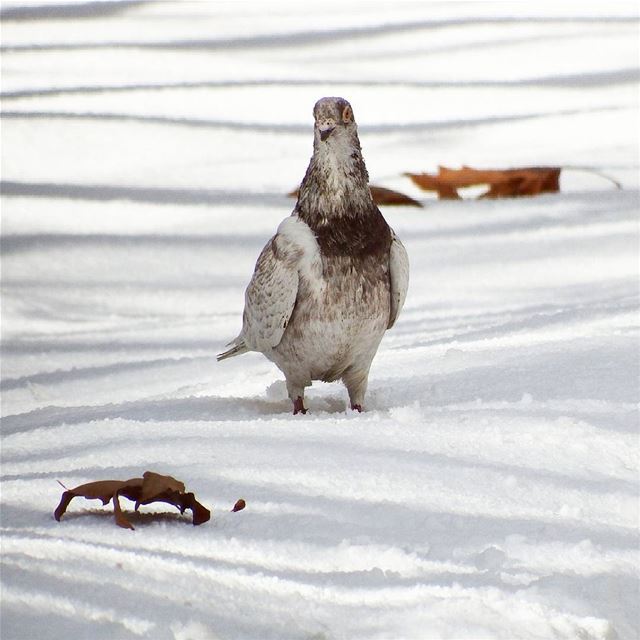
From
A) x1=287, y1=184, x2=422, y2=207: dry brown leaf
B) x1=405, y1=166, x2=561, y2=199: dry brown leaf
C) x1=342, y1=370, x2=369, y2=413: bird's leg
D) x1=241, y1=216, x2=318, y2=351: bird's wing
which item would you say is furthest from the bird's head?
x1=405, y1=166, x2=561, y2=199: dry brown leaf

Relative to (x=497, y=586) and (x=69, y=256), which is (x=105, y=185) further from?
(x=497, y=586)

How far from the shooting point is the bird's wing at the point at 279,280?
102 inches

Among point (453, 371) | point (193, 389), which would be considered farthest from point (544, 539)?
point (193, 389)

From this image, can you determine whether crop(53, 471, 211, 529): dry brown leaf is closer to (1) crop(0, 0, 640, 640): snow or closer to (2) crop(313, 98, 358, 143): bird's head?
(1) crop(0, 0, 640, 640): snow

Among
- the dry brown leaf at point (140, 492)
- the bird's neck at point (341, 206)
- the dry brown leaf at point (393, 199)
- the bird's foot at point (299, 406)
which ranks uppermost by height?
the bird's neck at point (341, 206)

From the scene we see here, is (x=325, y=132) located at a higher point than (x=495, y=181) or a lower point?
higher

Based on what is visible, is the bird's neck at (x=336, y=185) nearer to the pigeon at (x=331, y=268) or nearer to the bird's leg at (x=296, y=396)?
the pigeon at (x=331, y=268)

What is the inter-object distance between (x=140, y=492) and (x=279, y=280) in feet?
2.06

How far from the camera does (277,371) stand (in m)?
3.43

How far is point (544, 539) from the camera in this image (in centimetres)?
206

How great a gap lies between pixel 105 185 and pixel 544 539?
3.67m

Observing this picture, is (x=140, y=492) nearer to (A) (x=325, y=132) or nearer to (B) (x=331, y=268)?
(B) (x=331, y=268)

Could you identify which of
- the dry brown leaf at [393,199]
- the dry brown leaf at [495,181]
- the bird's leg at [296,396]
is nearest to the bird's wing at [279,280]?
the bird's leg at [296,396]

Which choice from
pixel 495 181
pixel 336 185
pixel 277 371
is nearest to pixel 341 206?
pixel 336 185
